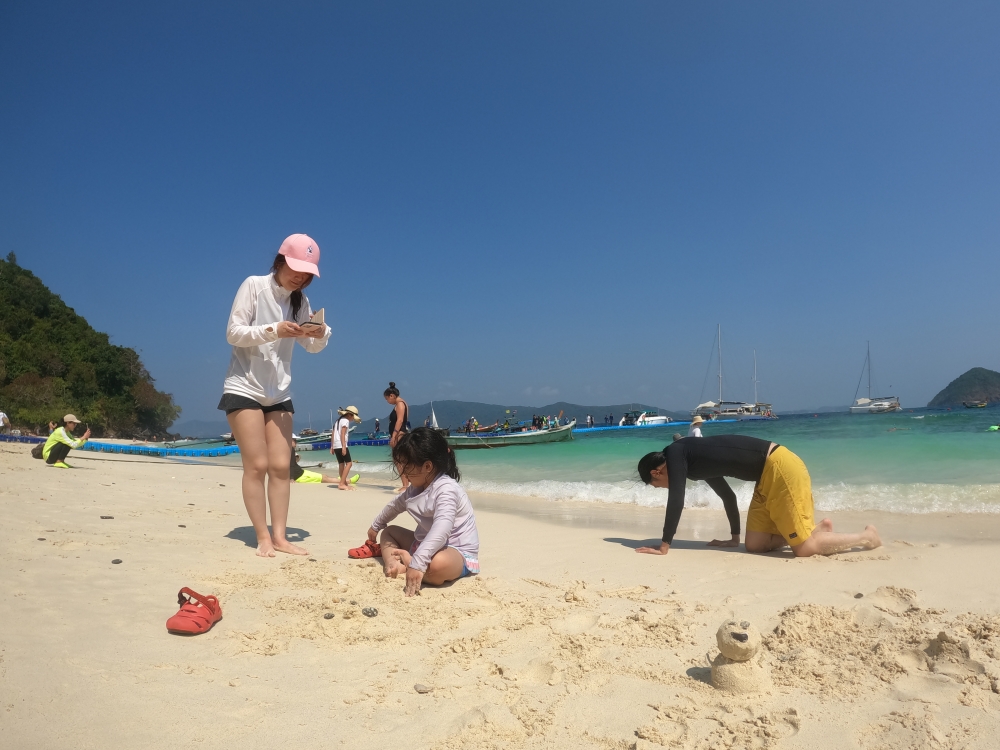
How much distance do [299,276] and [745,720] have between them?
339 cm

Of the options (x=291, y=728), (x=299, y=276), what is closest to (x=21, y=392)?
(x=299, y=276)

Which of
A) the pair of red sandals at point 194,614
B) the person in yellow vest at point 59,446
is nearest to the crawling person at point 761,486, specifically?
the pair of red sandals at point 194,614

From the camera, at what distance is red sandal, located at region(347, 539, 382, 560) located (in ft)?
13.0

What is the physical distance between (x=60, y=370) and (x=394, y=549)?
4510 centimetres

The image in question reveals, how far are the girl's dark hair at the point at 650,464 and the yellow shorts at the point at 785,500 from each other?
0.77m

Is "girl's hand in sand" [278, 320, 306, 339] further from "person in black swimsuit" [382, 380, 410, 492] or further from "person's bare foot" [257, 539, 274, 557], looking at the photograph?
"person in black swimsuit" [382, 380, 410, 492]

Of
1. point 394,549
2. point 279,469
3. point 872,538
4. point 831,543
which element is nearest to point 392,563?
point 394,549

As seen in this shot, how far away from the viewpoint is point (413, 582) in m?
3.18

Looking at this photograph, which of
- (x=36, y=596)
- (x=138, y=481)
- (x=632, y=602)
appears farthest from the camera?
(x=138, y=481)

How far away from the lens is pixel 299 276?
3900 mm

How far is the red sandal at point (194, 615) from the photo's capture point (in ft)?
7.82

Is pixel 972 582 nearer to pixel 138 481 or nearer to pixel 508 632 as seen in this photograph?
pixel 508 632

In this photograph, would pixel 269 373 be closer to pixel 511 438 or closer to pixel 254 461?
pixel 254 461

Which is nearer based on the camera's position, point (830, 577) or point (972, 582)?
point (972, 582)
